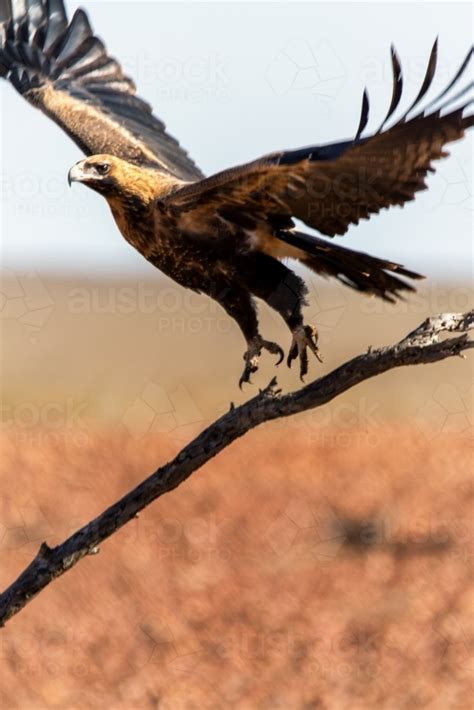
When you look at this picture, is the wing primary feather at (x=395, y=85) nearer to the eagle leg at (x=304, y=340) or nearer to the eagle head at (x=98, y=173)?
the eagle leg at (x=304, y=340)

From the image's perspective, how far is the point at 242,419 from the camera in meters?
6.88

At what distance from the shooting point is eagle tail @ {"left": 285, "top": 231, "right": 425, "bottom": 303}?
268 inches

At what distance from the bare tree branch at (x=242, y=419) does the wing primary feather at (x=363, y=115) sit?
943mm

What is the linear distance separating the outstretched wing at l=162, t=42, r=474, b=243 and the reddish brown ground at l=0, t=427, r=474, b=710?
580 cm

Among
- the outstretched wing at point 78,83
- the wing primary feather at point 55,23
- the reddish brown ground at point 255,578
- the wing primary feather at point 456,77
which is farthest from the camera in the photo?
the reddish brown ground at point 255,578

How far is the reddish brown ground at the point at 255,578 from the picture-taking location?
1224 centimetres

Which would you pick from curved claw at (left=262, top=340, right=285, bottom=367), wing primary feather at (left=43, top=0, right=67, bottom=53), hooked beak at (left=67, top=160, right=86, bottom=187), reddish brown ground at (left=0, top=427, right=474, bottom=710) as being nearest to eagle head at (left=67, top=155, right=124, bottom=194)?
hooked beak at (left=67, top=160, right=86, bottom=187)

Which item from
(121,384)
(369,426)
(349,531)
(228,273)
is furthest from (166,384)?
(228,273)

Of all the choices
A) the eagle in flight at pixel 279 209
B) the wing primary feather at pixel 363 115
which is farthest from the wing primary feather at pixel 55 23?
the wing primary feather at pixel 363 115

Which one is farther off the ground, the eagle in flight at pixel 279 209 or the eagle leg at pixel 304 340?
the eagle in flight at pixel 279 209

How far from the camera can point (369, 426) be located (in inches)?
858

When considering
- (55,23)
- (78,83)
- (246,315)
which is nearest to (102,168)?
(246,315)

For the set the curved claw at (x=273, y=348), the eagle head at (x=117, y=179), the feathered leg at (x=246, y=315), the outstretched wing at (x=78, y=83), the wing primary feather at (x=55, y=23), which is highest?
the wing primary feather at (x=55, y=23)

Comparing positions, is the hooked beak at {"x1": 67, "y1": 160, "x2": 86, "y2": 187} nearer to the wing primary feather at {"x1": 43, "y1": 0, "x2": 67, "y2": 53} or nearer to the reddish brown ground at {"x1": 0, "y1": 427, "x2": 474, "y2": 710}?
the wing primary feather at {"x1": 43, "y1": 0, "x2": 67, "y2": 53}
